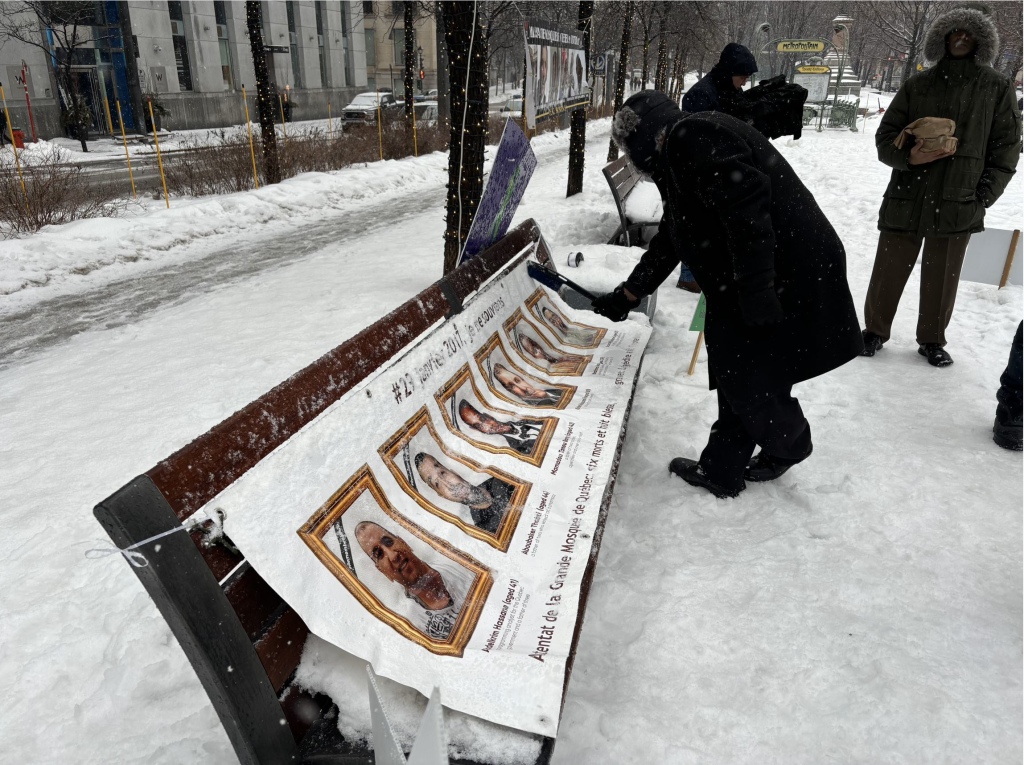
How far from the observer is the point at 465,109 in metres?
5.23

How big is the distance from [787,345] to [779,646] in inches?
44.4

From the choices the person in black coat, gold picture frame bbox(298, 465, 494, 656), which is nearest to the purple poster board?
gold picture frame bbox(298, 465, 494, 656)

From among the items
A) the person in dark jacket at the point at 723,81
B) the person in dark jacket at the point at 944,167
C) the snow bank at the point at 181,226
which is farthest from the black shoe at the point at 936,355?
the snow bank at the point at 181,226

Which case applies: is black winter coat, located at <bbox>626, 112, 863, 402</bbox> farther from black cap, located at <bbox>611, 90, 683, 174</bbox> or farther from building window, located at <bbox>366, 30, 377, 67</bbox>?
building window, located at <bbox>366, 30, 377, 67</bbox>

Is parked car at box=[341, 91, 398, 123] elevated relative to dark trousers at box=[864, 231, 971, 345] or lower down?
elevated

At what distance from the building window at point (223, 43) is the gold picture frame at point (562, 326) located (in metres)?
31.8

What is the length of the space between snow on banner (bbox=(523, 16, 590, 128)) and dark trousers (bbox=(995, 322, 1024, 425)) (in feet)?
18.7

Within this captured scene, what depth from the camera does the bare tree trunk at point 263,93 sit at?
35.7 feet

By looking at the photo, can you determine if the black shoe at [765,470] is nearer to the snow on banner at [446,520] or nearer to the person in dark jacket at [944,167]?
the snow on banner at [446,520]

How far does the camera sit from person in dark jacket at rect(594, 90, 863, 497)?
2342 mm

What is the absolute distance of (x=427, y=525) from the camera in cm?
214

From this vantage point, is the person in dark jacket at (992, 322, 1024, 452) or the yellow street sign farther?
the yellow street sign

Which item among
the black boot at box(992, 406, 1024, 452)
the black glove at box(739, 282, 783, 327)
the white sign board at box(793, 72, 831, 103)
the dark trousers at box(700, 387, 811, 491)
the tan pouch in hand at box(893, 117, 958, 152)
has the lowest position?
the black boot at box(992, 406, 1024, 452)

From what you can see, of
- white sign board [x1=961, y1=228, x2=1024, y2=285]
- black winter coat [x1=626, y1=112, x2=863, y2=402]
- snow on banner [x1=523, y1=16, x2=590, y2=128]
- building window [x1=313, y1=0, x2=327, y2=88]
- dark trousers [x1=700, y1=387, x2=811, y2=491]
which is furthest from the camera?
building window [x1=313, y1=0, x2=327, y2=88]
